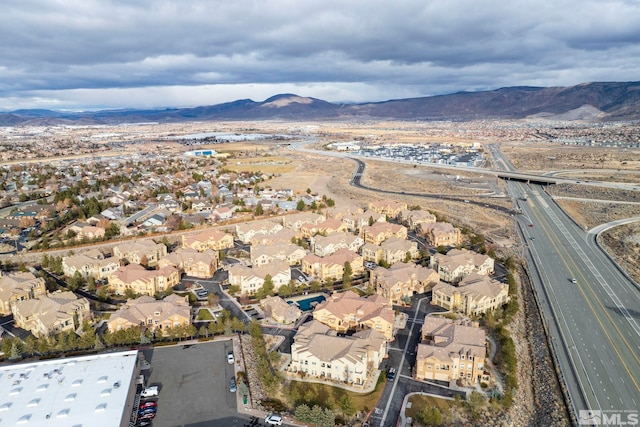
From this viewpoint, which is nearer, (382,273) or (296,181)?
(382,273)

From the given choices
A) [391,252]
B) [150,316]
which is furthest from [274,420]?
[391,252]

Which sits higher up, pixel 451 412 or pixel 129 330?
pixel 129 330

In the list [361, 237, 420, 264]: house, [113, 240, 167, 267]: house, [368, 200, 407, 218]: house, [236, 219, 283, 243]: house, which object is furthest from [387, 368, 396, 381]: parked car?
[368, 200, 407, 218]: house

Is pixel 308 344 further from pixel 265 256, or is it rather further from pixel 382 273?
pixel 265 256

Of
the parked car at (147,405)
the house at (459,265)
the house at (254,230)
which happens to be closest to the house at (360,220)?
the house at (254,230)

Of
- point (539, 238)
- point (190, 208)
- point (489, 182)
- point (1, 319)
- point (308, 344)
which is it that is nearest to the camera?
point (308, 344)

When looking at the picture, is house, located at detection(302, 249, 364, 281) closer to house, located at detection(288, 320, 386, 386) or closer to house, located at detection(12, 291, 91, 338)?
house, located at detection(288, 320, 386, 386)

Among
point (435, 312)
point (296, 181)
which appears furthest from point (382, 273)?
point (296, 181)

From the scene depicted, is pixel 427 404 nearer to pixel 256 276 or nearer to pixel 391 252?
pixel 256 276
